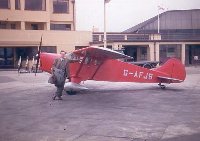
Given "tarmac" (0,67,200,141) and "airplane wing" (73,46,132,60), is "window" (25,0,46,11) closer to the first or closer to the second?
"tarmac" (0,67,200,141)

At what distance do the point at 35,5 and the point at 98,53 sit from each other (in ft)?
96.4

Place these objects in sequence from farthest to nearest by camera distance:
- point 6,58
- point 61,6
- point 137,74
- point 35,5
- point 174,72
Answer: point 61,6, point 35,5, point 6,58, point 174,72, point 137,74

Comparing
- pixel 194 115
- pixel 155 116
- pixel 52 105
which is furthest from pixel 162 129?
pixel 52 105

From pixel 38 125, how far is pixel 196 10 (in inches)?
2323

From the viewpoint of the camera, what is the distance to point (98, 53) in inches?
563

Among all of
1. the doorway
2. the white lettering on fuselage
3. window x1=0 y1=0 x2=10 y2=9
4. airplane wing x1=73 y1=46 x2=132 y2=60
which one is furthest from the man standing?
window x1=0 y1=0 x2=10 y2=9

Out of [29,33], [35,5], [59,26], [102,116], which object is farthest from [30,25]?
[102,116]

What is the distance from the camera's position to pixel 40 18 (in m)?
41.3

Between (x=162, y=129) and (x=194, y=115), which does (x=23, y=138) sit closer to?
(x=162, y=129)

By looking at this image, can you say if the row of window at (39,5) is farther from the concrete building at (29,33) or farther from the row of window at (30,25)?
the row of window at (30,25)

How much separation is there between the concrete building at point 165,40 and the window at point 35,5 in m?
8.09

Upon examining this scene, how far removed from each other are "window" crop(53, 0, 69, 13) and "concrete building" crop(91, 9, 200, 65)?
6759 millimetres

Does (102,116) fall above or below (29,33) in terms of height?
below

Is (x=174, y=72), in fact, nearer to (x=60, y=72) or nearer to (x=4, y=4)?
(x=60, y=72)
